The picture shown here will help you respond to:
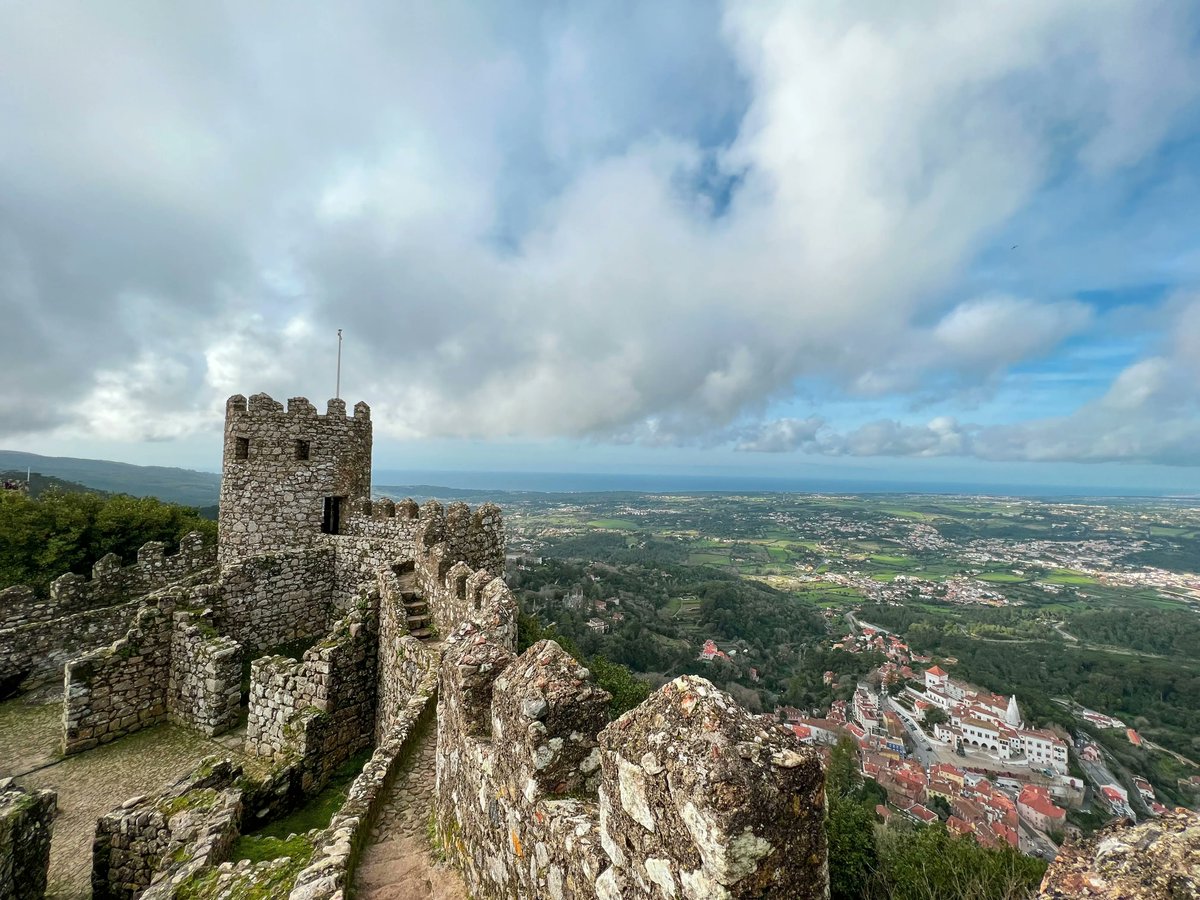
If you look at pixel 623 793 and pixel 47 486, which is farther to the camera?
pixel 47 486

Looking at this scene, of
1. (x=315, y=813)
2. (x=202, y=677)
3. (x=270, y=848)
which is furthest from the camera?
(x=202, y=677)

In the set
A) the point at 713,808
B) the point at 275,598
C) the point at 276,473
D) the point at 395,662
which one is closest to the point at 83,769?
the point at 275,598

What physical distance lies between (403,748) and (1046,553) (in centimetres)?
12986

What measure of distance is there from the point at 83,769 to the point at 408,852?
749cm

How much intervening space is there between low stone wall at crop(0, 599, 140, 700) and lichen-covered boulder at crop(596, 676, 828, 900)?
14.2 meters

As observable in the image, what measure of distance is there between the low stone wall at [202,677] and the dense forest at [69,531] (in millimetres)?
7530

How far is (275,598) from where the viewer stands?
34.8 feet

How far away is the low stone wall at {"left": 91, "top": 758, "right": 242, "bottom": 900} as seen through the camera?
18.3ft

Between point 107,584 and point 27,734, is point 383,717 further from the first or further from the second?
point 107,584

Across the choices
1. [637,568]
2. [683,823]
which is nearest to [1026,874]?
[683,823]

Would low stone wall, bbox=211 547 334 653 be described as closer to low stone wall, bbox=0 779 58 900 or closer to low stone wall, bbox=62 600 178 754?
low stone wall, bbox=62 600 178 754

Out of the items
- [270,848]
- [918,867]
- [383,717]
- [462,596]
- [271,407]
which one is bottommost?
[918,867]

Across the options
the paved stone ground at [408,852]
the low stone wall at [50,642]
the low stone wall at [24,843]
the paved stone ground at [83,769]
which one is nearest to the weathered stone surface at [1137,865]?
the paved stone ground at [408,852]

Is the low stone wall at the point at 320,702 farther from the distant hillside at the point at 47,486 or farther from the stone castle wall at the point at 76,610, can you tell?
the distant hillside at the point at 47,486
